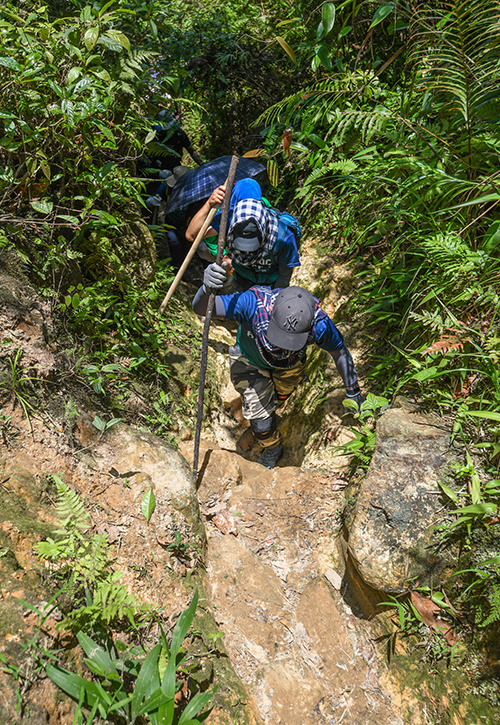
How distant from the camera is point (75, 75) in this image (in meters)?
2.46

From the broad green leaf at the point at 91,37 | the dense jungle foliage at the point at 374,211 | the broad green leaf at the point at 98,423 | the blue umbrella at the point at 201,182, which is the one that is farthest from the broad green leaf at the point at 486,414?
the blue umbrella at the point at 201,182

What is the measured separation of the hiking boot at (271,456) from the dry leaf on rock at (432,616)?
2222mm

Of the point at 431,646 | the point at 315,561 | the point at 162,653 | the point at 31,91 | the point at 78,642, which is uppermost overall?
the point at 31,91

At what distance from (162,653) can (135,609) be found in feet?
0.76

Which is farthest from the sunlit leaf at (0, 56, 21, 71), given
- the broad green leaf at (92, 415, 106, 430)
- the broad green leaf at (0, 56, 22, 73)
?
the broad green leaf at (92, 415, 106, 430)

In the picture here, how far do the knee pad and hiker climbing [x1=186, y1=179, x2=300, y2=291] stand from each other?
4.82 feet

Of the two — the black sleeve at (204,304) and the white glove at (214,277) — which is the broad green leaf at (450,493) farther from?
the white glove at (214,277)

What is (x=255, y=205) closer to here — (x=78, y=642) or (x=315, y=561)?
(x=315, y=561)

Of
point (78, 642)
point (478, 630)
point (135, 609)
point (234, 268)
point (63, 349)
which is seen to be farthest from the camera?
point (234, 268)

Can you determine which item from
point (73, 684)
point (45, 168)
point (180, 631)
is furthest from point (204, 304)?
point (73, 684)

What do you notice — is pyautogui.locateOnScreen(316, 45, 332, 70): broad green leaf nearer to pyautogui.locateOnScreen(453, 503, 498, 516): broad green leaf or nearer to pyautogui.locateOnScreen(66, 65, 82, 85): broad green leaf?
pyautogui.locateOnScreen(66, 65, 82, 85): broad green leaf

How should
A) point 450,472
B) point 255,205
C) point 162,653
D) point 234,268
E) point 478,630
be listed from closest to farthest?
point 162,653 → point 478,630 → point 450,472 → point 255,205 → point 234,268

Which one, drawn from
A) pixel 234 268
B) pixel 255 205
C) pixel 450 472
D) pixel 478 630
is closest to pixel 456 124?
pixel 255 205

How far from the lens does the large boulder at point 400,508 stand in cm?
226
